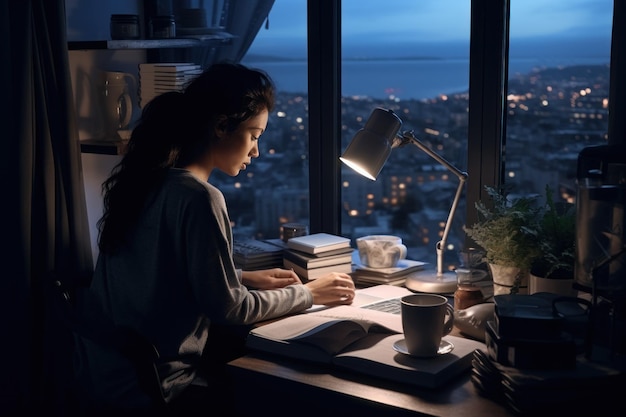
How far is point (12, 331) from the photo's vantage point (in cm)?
235

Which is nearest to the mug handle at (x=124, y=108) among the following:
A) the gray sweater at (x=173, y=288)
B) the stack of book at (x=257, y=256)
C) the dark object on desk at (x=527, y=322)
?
the stack of book at (x=257, y=256)

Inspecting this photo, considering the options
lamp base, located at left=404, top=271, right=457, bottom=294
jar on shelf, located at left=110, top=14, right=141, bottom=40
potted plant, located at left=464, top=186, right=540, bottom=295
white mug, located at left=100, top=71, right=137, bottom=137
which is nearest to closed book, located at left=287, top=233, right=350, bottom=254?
lamp base, located at left=404, top=271, right=457, bottom=294

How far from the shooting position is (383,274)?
2240 mm

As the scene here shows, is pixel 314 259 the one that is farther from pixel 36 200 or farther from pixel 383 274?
pixel 36 200

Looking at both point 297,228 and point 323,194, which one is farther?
point 323,194

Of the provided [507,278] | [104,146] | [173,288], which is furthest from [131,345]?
[104,146]

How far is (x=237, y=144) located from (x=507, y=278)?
74cm

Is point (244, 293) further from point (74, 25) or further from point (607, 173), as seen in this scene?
point (74, 25)

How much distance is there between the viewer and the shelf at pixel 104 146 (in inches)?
96.2

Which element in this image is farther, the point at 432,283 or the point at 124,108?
the point at 124,108

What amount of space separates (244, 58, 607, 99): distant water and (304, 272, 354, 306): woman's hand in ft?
2.42

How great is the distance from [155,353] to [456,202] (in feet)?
3.07

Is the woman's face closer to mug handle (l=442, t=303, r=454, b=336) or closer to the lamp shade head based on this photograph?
the lamp shade head

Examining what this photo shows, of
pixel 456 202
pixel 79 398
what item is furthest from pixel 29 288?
pixel 456 202
